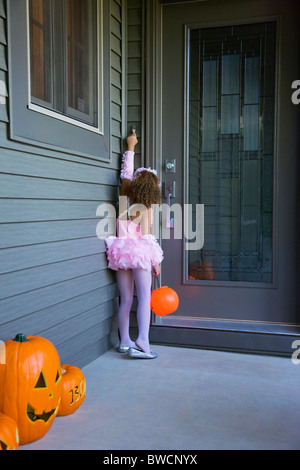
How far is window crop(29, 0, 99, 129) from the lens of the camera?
2145mm

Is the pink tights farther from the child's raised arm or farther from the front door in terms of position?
the child's raised arm

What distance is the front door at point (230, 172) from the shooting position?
301 cm

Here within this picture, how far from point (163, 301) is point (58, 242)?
0.95 m

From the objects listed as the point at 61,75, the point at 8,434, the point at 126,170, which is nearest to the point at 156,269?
the point at 126,170

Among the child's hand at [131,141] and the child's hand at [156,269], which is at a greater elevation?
the child's hand at [131,141]

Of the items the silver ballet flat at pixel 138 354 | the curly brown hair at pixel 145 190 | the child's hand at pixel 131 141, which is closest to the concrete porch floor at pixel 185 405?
the silver ballet flat at pixel 138 354

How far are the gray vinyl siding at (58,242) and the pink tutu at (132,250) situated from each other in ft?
0.24

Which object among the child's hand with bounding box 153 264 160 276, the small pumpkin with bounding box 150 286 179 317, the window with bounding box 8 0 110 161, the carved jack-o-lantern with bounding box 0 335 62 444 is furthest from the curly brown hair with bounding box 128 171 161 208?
the carved jack-o-lantern with bounding box 0 335 62 444

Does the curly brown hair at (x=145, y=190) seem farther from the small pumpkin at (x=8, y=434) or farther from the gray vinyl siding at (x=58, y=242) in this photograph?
the small pumpkin at (x=8, y=434)

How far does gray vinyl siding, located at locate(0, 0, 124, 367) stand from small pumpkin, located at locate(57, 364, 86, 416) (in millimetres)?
267

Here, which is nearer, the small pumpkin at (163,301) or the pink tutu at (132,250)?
the pink tutu at (132,250)

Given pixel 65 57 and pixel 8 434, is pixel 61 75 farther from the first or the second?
pixel 8 434

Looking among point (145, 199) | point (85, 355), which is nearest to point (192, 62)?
point (145, 199)

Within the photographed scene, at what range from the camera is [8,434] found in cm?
154
